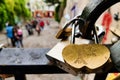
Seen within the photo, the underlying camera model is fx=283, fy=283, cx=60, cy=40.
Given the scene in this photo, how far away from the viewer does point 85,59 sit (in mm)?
859

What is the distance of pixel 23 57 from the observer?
106 centimetres

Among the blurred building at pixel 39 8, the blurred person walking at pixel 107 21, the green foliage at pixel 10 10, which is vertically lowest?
the blurred building at pixel 39 8

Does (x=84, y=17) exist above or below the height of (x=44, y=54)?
above

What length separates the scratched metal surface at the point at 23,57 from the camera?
3.34 feet

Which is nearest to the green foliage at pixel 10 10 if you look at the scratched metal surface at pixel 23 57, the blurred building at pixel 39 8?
the blurred building at pixel 39 8

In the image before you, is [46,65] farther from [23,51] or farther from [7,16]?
[7,16]

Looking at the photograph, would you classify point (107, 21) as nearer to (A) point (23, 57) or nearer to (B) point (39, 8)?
(A) point (23, 57)

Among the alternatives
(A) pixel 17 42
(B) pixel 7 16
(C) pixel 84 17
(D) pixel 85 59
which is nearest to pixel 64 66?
(D) pixel 85 59

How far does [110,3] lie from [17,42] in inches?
516

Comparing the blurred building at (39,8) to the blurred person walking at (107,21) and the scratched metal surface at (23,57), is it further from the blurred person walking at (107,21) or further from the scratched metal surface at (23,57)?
the scratched metal surface at (23,57)

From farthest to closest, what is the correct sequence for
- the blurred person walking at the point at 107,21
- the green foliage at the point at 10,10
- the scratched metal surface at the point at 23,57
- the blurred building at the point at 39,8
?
the blurred building at the point at 39,8
the green foliage at the point at 10,10
the blurred person walking at the point at 107,21
the scratched metal surface at the point at 23,57

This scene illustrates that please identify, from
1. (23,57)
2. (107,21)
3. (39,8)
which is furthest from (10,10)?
(39,8)

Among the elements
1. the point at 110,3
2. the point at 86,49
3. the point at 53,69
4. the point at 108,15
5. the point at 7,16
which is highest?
the point at 110,3

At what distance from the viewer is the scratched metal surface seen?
1.02 m
